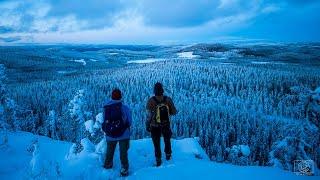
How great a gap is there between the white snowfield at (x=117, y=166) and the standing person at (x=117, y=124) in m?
0.48

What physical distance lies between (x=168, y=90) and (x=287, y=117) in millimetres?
15547

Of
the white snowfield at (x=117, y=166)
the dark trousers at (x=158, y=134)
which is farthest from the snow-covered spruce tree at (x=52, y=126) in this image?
the dark trousers at (x=158, y=134)

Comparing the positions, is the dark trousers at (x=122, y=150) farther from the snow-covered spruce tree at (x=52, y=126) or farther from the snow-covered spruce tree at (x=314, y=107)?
the snow-covered spruce tree at (x=52, y=126)

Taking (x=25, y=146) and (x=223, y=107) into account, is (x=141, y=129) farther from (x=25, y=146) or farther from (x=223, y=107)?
(x=25, y=146)

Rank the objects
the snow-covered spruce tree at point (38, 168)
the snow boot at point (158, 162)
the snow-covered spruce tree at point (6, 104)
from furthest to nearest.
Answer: the snow-covered spruce tree at point (6, 104), the snow boot at point (158, 162), the snow-covered spruce tree at point (38, 168)

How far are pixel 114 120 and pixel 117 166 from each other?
1.31m

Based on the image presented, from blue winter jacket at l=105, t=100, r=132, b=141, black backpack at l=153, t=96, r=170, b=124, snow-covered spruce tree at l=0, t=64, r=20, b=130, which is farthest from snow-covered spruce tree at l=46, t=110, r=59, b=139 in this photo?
black backpack at l=153, t=96, r=170, b=124

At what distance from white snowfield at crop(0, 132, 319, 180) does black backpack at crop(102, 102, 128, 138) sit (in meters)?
0.97

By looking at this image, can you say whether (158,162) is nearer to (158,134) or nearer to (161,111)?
(158,134)

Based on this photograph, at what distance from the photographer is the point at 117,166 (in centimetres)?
851

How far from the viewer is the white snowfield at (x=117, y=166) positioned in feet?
25.8

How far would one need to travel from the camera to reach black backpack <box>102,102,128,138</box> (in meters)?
7.81

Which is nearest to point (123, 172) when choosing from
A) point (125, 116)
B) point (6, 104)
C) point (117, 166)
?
point (117, 166)

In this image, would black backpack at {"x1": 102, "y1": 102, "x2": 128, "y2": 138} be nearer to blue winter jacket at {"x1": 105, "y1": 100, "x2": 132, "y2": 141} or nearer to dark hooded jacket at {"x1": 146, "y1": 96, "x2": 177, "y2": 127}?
blue winter jacket at {"x1": 105, "y1": 100, "x2": 132, "y2": 141}
